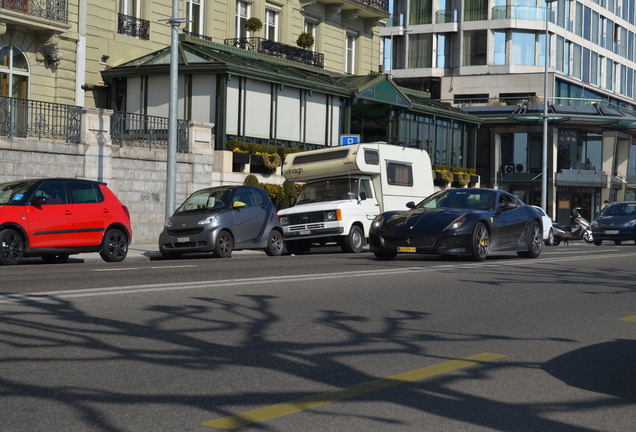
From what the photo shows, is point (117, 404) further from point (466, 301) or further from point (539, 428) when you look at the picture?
point (466, 301)

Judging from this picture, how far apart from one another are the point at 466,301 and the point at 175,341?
4076 mm

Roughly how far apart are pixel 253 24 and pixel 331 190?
46.1ft

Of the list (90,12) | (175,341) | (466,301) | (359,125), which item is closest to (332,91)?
(359,125)

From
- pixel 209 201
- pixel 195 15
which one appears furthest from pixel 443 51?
pixel 209 201

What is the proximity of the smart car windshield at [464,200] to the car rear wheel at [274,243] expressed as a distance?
14.2 feet

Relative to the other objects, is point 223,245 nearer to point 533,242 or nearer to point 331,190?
point 331,190

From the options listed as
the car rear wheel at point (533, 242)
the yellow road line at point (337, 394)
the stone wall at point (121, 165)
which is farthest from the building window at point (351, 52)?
the yellow road line at point (337, 394)

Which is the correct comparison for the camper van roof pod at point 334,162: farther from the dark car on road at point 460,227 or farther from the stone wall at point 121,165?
the stone wall at point 121,165

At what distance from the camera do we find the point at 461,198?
17.0m

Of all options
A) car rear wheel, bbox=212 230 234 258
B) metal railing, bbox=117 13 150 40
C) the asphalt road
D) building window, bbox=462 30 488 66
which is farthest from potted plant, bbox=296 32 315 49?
building window, bbox=462 30 488 66

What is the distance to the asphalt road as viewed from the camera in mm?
4543

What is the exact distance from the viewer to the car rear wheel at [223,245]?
1830cm

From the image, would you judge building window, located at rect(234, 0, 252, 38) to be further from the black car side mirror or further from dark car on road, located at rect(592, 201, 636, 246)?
the black car side mirror

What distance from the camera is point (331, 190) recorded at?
22031mm
